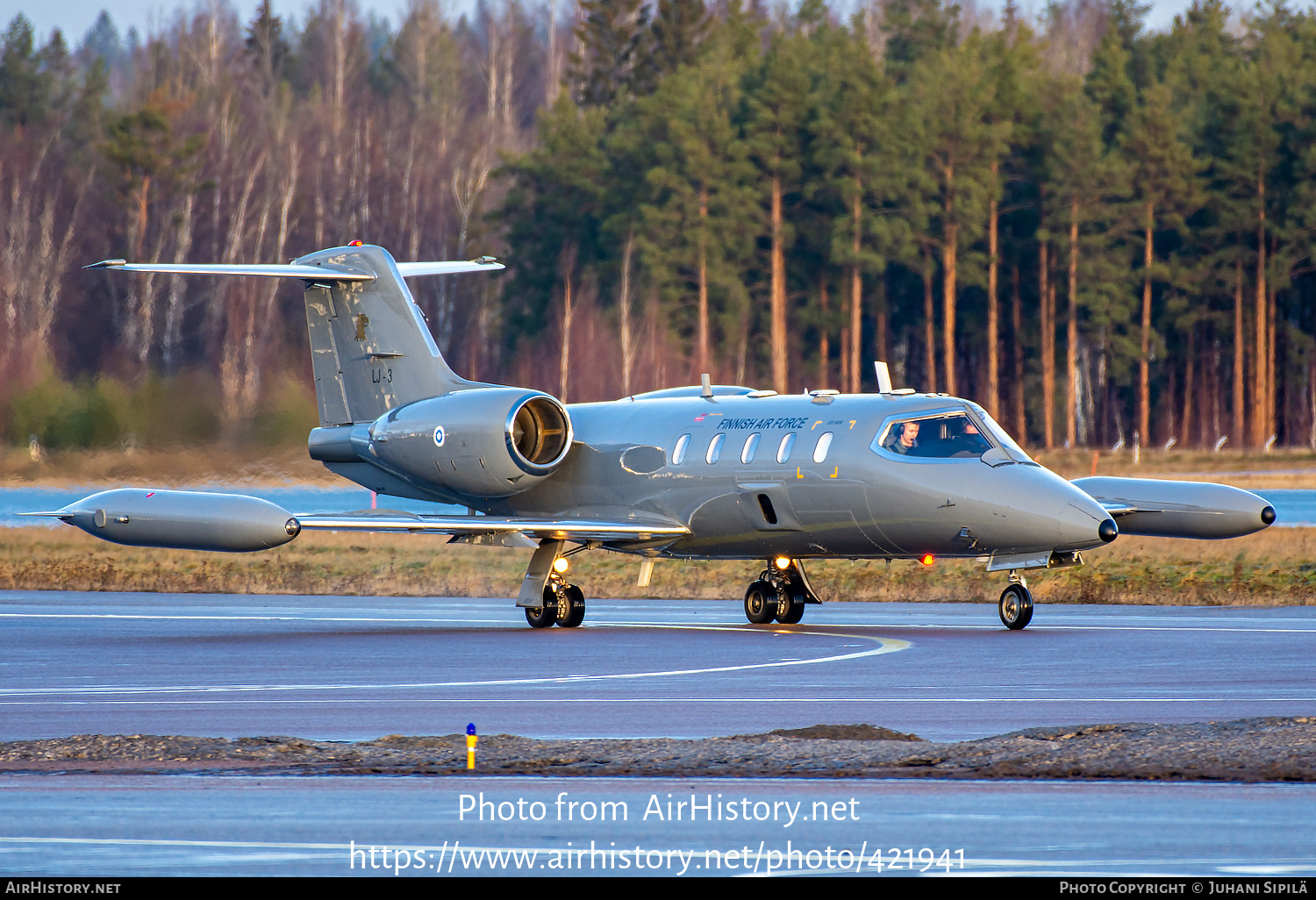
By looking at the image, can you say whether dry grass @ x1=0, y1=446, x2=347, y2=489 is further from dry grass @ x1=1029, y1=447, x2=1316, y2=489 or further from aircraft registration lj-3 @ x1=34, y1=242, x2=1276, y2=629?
dry grass @ x1=1029, y1=447, x2=1316, y2=489

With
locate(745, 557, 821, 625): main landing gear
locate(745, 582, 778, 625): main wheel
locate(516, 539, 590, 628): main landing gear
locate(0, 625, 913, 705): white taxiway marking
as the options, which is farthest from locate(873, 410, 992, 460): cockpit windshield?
locate(516, 539, 590, 628): main landing gear

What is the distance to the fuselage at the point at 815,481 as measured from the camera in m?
21.4

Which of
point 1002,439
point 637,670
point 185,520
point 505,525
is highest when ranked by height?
point 1002,439

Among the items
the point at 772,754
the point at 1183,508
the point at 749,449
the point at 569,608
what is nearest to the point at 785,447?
the point at 749,449

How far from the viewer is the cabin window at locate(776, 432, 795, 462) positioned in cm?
2312

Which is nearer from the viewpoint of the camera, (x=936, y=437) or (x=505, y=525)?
(x=936, y=437)

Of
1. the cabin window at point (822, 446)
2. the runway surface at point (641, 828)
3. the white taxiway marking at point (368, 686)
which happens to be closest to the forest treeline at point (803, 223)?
the cabin window at point (822, 446)

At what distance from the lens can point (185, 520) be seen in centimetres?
2217

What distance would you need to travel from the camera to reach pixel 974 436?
2214cm

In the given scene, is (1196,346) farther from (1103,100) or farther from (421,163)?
(421,163)

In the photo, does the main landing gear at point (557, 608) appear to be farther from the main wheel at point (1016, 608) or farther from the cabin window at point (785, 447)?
the main wheel at point (1016, 608)

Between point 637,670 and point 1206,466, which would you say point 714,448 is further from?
point 1206,466

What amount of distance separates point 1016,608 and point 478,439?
7309 millimetres

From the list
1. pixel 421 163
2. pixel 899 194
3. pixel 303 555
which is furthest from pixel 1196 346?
pixel 303 555
